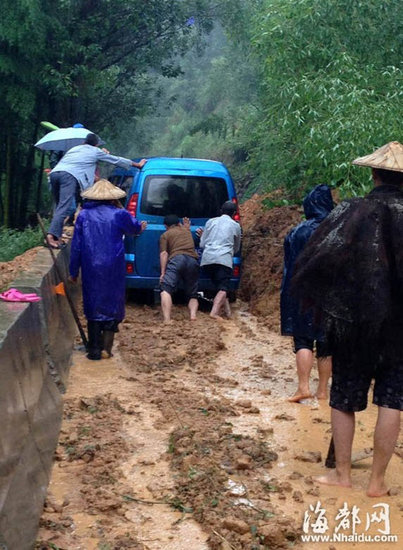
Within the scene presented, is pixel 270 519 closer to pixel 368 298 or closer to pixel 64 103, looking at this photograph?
pixel 368 298

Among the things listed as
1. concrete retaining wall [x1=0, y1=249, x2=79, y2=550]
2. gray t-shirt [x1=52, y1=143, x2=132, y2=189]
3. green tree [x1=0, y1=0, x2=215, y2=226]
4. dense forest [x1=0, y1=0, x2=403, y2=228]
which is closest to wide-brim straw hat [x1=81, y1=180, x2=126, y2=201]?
concrete retaining wall [x1=0, y1=249, x2=79, y2=550]

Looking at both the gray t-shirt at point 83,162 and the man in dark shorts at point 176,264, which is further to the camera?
the man in dark shorts at point 176,264

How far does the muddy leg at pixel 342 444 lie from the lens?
17.0ft

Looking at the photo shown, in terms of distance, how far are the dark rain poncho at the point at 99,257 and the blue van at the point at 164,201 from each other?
291cm

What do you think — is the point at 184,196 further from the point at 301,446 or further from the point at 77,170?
the point at 301,446

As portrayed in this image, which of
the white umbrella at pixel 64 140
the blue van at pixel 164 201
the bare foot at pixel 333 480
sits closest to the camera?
the bare foot at pixel 333 480

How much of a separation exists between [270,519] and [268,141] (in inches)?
432

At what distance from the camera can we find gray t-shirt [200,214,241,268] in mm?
11672

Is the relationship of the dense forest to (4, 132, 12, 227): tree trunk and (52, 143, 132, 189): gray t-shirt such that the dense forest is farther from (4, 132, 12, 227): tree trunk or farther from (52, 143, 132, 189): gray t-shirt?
(52, 143, 132, 189): gray t-shirt

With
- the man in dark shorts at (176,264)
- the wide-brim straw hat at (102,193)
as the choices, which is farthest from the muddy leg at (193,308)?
the wide-brim straw hat at (102,193)

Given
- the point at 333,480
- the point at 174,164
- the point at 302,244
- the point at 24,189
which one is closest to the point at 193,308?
the point at 174,164

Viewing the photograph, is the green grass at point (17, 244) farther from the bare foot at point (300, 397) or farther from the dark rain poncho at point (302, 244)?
the bare foot at point (300, 397)

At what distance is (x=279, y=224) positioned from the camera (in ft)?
49.1

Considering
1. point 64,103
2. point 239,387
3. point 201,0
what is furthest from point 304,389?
point 201,0
